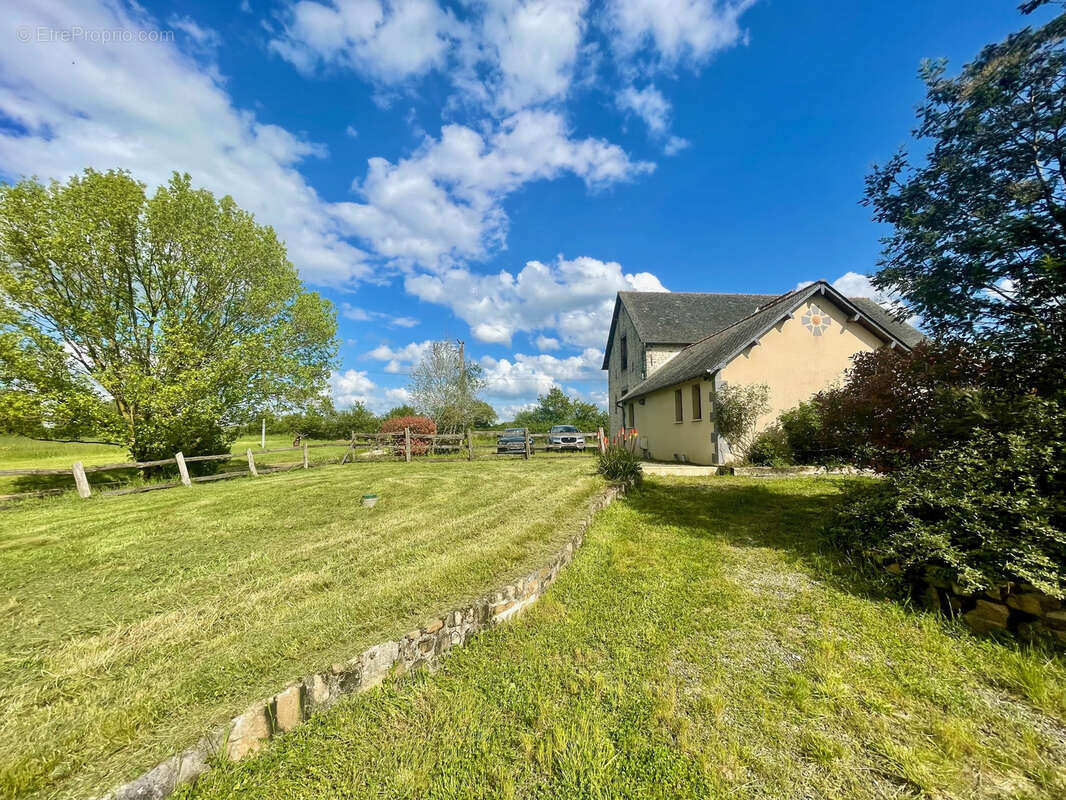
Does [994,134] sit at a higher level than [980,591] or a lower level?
higher

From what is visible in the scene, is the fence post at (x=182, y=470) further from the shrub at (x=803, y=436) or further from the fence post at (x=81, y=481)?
the shrub at (x=803, y=436)

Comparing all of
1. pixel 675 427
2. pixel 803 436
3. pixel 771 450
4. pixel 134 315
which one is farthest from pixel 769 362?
pixel 134 315

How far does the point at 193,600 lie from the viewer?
3.38 meters

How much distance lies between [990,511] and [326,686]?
5.19 m

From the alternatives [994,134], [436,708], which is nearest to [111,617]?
[436,708]

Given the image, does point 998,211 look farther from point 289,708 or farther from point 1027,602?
point 289,708

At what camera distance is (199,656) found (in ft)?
8.31

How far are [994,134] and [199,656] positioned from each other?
937 cm

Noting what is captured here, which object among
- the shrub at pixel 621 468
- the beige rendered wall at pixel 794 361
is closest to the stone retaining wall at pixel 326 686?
the shrub at pixel 621 468

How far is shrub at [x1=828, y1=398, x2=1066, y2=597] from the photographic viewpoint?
2791 millimetres

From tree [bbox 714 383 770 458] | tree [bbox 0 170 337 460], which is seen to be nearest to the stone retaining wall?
tree [bbox 714 383 770 458]

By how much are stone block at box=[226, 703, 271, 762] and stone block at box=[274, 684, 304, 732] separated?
0.05 m

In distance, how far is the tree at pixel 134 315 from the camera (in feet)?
31.6

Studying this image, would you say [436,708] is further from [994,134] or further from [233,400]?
[233,400]
